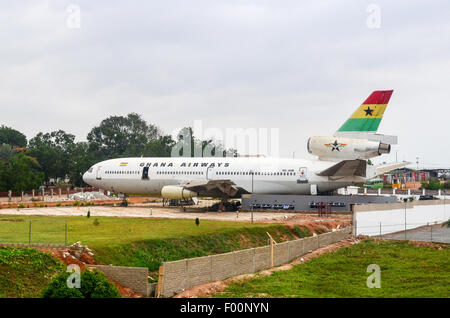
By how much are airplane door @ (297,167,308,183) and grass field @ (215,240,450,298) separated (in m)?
15.2

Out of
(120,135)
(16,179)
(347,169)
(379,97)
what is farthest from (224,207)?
(120,135)

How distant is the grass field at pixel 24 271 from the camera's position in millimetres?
17500

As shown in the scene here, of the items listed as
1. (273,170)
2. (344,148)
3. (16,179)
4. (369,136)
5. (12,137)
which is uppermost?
(12,137)

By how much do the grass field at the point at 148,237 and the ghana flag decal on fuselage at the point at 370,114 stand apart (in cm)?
1341

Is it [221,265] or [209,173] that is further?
[209,173]

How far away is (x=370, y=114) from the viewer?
43625 mm

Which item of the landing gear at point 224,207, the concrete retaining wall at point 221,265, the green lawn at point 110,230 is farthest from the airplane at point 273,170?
the concrete retaining wall at point 221,265

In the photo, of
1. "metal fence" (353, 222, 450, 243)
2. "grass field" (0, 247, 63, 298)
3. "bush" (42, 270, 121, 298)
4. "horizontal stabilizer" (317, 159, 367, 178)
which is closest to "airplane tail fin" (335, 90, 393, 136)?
"horizontal stabilizer" (317, 159, 367, 178)

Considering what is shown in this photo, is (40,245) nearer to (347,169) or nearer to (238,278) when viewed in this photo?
(238,278)

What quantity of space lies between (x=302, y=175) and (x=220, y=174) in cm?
802

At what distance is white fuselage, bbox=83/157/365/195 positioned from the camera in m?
47.1

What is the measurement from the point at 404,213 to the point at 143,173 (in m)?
26.0

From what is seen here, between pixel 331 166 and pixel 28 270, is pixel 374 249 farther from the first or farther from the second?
pixel 28 270
